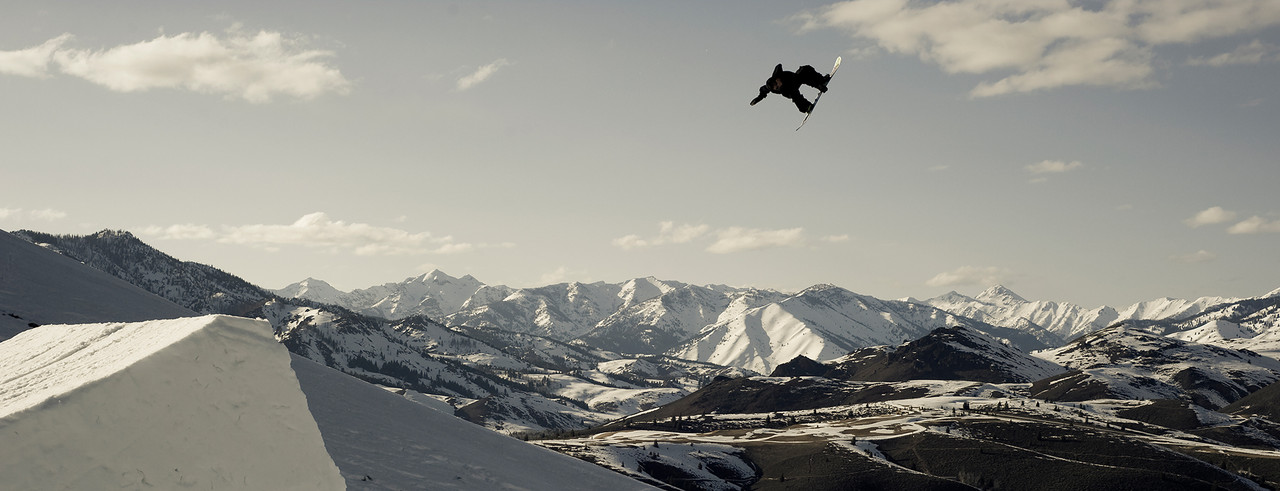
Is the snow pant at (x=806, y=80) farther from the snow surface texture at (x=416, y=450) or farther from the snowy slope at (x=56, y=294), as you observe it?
the snowy slope at (x=56, y=294)

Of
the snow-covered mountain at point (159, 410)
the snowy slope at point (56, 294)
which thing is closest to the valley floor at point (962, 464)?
the snowy slope at point (56, 294)

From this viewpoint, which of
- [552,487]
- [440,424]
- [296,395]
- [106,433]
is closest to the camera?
[106,433]

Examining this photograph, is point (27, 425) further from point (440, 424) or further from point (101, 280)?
point (101, 280)

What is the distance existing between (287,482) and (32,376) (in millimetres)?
4596

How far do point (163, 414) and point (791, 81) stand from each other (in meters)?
20.6

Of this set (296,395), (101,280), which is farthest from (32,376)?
(101,280)

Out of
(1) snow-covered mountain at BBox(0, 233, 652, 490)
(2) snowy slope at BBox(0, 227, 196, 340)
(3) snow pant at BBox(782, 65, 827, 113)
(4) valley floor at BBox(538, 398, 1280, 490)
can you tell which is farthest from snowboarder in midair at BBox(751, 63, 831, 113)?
(4) valley floor at BBox(538, 398, 1280, 490)

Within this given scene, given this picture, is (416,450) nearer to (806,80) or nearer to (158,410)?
(806,80)

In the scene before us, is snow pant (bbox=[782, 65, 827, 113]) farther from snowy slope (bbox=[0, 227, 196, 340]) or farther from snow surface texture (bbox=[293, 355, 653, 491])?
snowy slope (bbox=[0, 227, 196, 340])

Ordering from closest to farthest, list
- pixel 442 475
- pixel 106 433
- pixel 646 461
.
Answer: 1. pixel 106 433
2. pixel 442 475
3. pixel 646 461

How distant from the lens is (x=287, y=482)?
13.2m

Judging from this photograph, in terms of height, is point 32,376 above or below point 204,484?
above

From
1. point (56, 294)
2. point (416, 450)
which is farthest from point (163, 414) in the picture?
point (56, 294)

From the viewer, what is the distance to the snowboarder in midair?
26.5 metres
